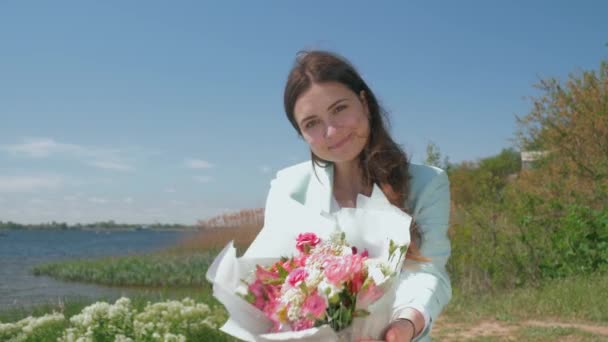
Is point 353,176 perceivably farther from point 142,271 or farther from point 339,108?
point 142,271

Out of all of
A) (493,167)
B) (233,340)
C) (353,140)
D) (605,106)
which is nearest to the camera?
(353,140)

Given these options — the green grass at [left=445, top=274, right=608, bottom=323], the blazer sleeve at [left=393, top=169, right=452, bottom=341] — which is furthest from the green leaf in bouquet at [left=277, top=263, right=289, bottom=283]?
the green grass at [left=445, top=274, right=608, bottom=323]

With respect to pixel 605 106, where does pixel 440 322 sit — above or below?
below

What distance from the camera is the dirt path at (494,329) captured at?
5.41 metres

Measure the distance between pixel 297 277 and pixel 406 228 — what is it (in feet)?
1.11

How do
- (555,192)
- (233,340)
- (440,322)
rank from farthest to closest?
(555,192) → (440,322) → (233,340)

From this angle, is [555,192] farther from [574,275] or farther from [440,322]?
[440,322]

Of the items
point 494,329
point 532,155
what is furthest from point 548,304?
point 532,155

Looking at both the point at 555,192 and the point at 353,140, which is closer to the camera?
the point at 353,140

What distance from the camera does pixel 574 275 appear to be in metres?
7.30

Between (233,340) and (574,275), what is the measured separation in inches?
193

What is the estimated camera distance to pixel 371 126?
2021 mm

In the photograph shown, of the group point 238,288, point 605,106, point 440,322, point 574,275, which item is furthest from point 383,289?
point 605,106

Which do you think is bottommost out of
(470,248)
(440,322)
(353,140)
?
(440,322)
